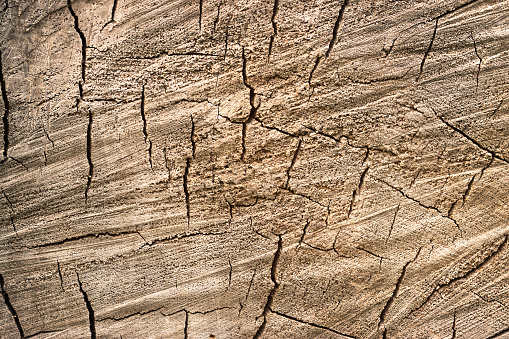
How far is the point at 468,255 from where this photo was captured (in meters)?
1.26

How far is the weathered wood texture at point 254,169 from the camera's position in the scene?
116cm

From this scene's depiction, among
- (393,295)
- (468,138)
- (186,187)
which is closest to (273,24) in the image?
(186,187)

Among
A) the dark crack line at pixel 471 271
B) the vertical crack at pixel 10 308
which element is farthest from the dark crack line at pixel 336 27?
the vertical crack at pixel 10 308

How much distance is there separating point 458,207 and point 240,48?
34.7 inches

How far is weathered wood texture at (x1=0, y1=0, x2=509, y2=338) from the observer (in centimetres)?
116

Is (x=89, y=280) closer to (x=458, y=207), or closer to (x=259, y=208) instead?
(x=259, y=208)

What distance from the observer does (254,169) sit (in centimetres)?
122

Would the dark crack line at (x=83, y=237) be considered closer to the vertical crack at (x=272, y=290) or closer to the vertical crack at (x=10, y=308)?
the vertical crack at (x=10, y=308)

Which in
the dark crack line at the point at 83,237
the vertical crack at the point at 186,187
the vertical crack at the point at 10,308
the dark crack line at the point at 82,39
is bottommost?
the vertical crack at the point at 10,308

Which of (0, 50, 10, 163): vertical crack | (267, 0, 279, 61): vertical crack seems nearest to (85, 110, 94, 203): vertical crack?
(0, 50, 10, 163): vertical crack

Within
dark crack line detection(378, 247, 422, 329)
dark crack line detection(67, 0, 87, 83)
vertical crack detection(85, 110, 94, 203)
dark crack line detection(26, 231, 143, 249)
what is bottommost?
dark crack line detection(378, 247, 422, 329)

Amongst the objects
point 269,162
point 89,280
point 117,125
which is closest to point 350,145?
point 269,162

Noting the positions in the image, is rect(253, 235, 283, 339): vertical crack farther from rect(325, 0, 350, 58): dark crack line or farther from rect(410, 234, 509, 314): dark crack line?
rect(325, 0, 350, 58): dark crack line

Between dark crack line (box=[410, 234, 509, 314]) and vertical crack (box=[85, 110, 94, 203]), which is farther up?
vertical crack (box=[85, 110, 94, 203])
